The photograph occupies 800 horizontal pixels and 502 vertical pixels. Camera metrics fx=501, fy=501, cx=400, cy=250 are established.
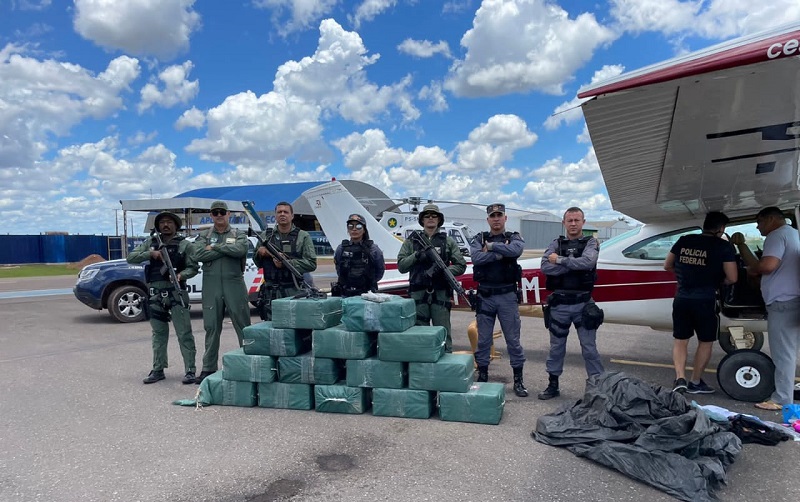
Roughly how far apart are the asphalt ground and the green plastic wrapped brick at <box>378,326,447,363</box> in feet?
1.74

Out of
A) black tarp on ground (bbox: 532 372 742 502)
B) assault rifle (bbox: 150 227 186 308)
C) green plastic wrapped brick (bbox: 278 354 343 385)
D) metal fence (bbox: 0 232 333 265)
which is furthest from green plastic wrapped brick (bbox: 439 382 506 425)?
metal fence (bbox: 0 232 333 265)

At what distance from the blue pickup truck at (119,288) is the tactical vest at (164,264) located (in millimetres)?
3569

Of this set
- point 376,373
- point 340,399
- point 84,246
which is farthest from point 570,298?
point 84,246

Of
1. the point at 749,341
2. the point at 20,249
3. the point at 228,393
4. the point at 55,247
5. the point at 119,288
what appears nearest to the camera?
the point at 228,393

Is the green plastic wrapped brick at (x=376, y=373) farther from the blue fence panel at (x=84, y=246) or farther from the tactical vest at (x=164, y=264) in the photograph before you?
the blue fence panel at (x=84, y=246)

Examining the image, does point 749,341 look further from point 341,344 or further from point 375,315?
point 341,344

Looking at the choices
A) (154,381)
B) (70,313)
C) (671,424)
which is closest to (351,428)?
(671,424)

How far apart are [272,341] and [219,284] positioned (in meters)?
1.33

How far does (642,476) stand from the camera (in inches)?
122

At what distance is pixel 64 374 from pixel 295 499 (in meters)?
4.37

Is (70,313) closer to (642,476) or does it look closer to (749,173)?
(642,476)

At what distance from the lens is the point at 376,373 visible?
169 inches

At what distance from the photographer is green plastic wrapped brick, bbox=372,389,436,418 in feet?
13.8

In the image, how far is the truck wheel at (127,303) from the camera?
30.9 feet
